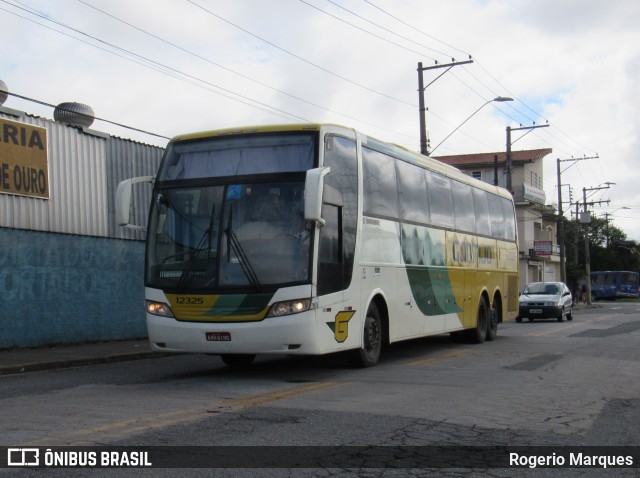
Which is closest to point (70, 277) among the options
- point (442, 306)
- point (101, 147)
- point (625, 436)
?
point (101, 147)

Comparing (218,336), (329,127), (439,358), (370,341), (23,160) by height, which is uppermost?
(23,160)

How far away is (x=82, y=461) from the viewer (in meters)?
6.02

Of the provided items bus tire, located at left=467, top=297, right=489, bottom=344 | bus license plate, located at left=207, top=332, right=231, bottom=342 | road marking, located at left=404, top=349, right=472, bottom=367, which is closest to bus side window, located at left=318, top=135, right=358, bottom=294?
bus license plate, located at left=207, top=332, right=231, bottom=342

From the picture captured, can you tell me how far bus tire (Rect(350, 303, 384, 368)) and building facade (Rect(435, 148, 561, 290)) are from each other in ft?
167

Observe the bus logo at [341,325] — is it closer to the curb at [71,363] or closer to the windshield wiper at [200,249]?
the windshield wiper at [200,249]

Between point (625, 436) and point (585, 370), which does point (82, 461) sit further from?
point (585, 370)

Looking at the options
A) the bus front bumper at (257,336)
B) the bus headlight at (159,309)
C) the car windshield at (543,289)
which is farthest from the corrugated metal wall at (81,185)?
the car windshield at (543,289)

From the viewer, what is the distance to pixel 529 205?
217 ft

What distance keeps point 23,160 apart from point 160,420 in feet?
37.6

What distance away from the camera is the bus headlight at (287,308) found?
10672 mm

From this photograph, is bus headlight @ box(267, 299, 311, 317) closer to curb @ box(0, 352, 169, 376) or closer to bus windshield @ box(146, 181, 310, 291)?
bus windshield @ box(146, 181, 310, 291)

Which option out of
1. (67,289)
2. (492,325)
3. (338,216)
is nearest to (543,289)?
(492,325)

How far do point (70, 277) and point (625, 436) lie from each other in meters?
14.3

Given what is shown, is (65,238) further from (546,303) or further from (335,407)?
(546,303)
